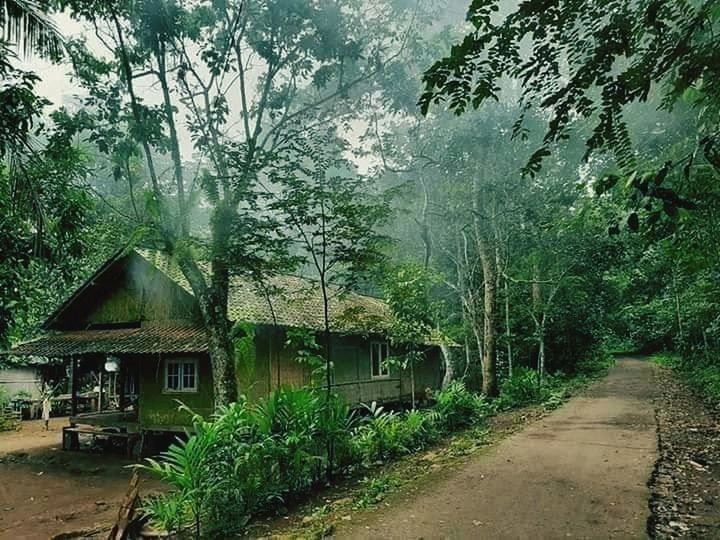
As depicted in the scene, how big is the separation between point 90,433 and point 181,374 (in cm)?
355

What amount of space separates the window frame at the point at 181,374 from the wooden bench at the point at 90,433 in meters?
1.67

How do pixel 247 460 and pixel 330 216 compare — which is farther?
pixel 330 216

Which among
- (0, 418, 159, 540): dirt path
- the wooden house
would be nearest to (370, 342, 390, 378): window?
the wooden house

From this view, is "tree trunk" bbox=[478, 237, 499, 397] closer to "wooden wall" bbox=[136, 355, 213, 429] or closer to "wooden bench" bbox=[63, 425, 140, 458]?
"wooden wall" bbox=[136, 355, 213, 429]

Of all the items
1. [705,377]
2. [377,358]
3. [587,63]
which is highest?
[587,63]

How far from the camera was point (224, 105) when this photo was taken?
11125mm

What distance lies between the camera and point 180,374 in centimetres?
1455

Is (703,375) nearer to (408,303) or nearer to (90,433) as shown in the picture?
(408,303)

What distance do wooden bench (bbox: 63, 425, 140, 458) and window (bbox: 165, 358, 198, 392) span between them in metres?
1.75

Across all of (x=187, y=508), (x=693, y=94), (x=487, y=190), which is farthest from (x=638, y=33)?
(x=487, y=190)

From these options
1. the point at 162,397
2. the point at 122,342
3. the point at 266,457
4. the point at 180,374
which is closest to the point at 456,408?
the point at 266,457

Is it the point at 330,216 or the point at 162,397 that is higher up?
the point at 330,216

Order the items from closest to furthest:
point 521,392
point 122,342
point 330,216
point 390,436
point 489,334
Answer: point 330,216 < point 390,436 < point 122,342 < point 489,334 < point 521,392

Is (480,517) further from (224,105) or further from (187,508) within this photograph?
(224,105)
